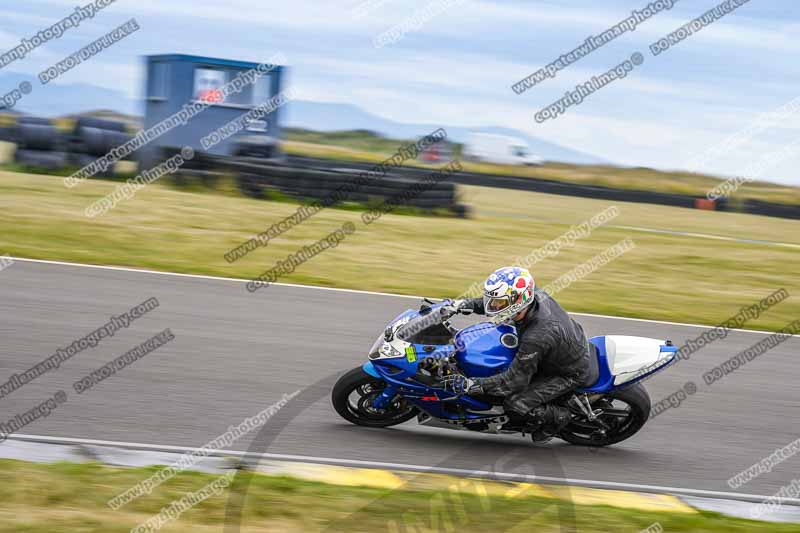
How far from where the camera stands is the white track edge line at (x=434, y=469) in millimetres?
5969

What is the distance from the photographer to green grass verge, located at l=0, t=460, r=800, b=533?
4707 millimetres

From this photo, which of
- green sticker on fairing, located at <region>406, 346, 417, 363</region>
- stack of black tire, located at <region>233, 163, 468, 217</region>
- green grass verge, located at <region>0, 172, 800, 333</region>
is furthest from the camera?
stack of black tire, located at <region>233, 163, 468, 217</region>

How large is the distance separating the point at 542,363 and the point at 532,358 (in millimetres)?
212

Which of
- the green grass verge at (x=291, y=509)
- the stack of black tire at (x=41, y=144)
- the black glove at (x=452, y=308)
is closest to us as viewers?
the green grass verge at (x=291, y=509)

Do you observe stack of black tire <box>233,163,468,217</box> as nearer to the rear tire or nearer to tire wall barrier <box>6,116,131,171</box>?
tire wall barrier <box>6,116,131,171</box>

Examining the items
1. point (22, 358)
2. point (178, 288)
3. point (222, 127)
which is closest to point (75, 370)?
point (22, 358)

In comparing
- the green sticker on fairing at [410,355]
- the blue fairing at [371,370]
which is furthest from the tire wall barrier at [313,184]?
the green sticker on fairing at [410,355]

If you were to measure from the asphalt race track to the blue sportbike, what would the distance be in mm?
165

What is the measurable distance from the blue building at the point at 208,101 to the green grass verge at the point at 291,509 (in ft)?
52.2

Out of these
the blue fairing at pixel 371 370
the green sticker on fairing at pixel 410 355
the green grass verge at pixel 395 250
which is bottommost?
the green grass verge at pixel 395 250

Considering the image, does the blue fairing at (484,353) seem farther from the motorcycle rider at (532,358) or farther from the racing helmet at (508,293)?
the racing helmet at (508,293)

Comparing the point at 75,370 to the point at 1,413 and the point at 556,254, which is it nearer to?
the point at 1,413

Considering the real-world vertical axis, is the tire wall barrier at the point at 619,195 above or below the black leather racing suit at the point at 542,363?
below

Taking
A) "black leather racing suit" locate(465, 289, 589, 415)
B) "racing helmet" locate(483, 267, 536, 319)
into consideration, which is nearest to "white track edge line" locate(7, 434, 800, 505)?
"black leather racing suit" locate(465, 289, 589, 415)
